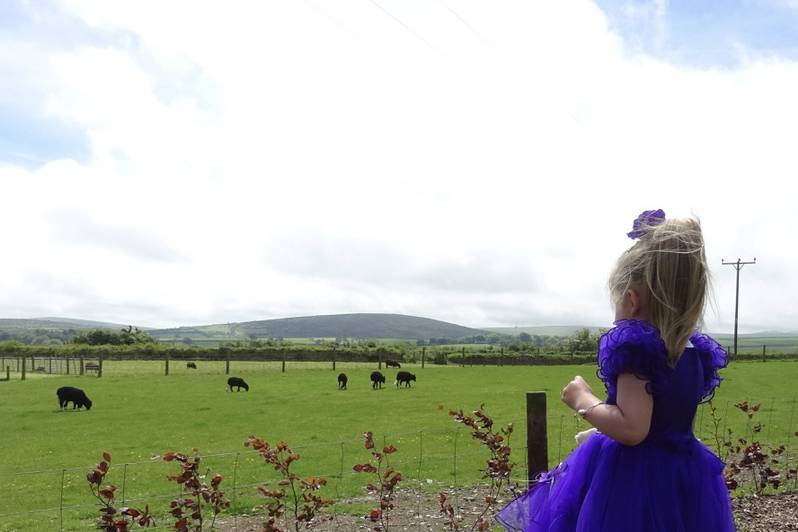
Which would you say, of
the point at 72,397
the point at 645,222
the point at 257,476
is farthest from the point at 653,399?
the point at 72,397

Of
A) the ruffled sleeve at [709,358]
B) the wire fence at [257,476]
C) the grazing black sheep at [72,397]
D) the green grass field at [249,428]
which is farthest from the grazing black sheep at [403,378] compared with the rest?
the ruffled sleeve at [709,358]

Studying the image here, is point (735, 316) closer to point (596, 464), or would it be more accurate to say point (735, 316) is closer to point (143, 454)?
point (143, 454)

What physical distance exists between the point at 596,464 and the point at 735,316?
6678cm

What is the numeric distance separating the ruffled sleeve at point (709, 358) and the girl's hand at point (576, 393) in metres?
0.51

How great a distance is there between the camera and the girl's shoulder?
2205 mm

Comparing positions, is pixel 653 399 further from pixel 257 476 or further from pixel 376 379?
pixel 376 379

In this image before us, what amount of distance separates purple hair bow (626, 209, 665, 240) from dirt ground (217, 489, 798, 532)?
527 cm

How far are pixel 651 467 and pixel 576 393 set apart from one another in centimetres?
37

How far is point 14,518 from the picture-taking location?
9.17m

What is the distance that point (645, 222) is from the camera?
2.42 meters

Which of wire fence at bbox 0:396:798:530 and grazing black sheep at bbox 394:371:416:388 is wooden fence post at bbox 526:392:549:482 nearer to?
wire fence at bbox 0:396:798:530

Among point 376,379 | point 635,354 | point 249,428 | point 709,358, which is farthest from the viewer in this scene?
point 376,379

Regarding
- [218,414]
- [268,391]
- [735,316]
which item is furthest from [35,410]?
[735,316]

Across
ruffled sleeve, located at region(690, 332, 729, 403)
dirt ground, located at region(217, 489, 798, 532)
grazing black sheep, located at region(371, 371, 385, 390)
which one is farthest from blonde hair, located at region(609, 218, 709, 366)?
grazing black sheep, located at region(371, 371, 385, 390)
